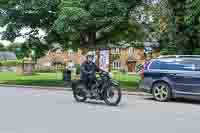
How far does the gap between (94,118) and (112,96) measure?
3381 millimetres

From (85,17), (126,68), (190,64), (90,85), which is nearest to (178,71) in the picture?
(190,64)

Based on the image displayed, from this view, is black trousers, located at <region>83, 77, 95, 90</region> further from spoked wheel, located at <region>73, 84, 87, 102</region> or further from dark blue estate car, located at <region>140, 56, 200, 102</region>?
dark blue estate car, located at <region>140, 56, 200, 102</region>

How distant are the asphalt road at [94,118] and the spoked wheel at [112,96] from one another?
0.26 meters

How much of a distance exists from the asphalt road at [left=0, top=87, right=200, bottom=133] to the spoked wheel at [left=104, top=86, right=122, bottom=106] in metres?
0.26

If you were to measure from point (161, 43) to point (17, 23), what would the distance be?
9385 mm

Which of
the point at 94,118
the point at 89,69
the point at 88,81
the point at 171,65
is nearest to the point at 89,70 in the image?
the point at 89,69

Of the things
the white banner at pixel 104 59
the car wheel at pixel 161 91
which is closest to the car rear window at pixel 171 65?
the car wheel at pixel 161 91

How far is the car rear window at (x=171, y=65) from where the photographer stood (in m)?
16.3

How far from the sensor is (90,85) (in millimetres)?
15266

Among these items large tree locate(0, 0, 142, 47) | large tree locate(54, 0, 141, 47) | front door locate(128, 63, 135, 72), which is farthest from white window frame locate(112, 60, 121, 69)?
large tree locate(54, 0, 141, 47)

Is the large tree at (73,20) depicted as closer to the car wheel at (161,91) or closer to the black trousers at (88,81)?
the car wheel at (161,91)

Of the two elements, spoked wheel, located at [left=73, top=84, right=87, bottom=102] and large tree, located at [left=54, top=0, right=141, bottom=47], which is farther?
large tree, located at [left=54, top=0, right=141, bottom=47]

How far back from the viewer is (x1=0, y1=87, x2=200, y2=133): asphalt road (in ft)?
31.2

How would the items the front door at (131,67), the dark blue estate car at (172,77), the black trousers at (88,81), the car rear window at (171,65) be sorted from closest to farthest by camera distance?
the black trousers at (88,81) → the dark blue estate car at (172,77) → the car rear window at (171,65) → the front door at (131,67)
